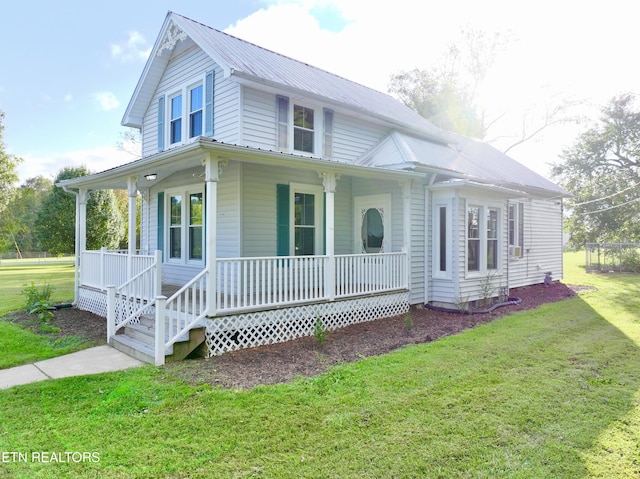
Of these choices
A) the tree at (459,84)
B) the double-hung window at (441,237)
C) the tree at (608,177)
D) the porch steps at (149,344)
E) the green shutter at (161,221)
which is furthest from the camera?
the tree at (608,177)

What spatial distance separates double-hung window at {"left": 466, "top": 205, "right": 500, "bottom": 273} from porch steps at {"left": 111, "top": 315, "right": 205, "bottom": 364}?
6.80 m

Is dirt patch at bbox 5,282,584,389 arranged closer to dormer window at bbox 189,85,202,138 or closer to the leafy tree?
dormer window at bbox 189,85,202,138

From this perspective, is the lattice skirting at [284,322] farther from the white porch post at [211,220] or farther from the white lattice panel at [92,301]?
the white lattice panel at [92,301]

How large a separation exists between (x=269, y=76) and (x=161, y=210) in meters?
4.63

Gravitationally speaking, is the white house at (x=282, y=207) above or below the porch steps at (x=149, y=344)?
above

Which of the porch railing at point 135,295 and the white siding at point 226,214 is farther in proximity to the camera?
the white siding at point 226,214

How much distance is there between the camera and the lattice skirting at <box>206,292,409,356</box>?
6.45 m

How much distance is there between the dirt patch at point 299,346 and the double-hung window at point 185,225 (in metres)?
2.37

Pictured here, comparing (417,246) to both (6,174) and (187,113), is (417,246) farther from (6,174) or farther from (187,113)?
(6,174)

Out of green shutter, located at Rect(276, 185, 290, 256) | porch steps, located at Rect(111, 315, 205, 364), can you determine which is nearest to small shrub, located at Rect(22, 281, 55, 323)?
porch steps, located at Rect(111, 315, 205, 364)

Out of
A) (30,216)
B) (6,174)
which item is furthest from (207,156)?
(30,216)

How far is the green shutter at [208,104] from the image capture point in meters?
9.26

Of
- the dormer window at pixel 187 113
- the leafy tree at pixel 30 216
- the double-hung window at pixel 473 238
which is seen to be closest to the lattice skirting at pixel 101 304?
the dormer window at pixel 187 113

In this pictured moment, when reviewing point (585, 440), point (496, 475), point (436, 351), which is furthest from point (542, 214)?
point (496, 475)
